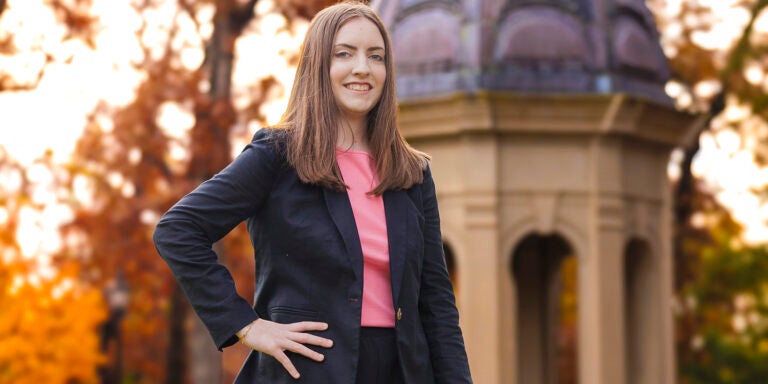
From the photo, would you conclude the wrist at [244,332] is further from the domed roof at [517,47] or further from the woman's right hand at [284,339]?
the domed roof at [517,47]

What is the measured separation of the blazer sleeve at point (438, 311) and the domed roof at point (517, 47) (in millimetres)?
7574

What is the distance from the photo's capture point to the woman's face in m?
3.49

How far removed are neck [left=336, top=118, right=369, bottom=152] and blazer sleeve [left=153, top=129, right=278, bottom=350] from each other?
0.34 meters

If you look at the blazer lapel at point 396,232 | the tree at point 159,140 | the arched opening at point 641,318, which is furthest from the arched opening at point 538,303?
the blazer lapel at point 396,232

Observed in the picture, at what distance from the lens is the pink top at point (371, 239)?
11.0 ft

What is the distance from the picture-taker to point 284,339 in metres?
3.21

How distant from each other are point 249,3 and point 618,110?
9.05 meters

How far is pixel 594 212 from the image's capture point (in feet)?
37.3

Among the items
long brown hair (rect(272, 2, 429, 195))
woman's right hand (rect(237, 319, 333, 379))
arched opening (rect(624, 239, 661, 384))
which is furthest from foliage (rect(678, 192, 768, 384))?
woman's right hand (rect(237, 319, 333, 379))

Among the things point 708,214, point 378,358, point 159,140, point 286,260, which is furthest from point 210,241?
point 708,214

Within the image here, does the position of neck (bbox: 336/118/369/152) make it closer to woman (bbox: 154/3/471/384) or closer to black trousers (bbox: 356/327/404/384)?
woman (bbox: 154/3/471/384)

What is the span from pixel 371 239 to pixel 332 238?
13 cm

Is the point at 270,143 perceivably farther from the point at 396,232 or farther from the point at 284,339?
the point at 284,339

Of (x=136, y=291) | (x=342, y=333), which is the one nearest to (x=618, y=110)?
(x=342, y=333)
